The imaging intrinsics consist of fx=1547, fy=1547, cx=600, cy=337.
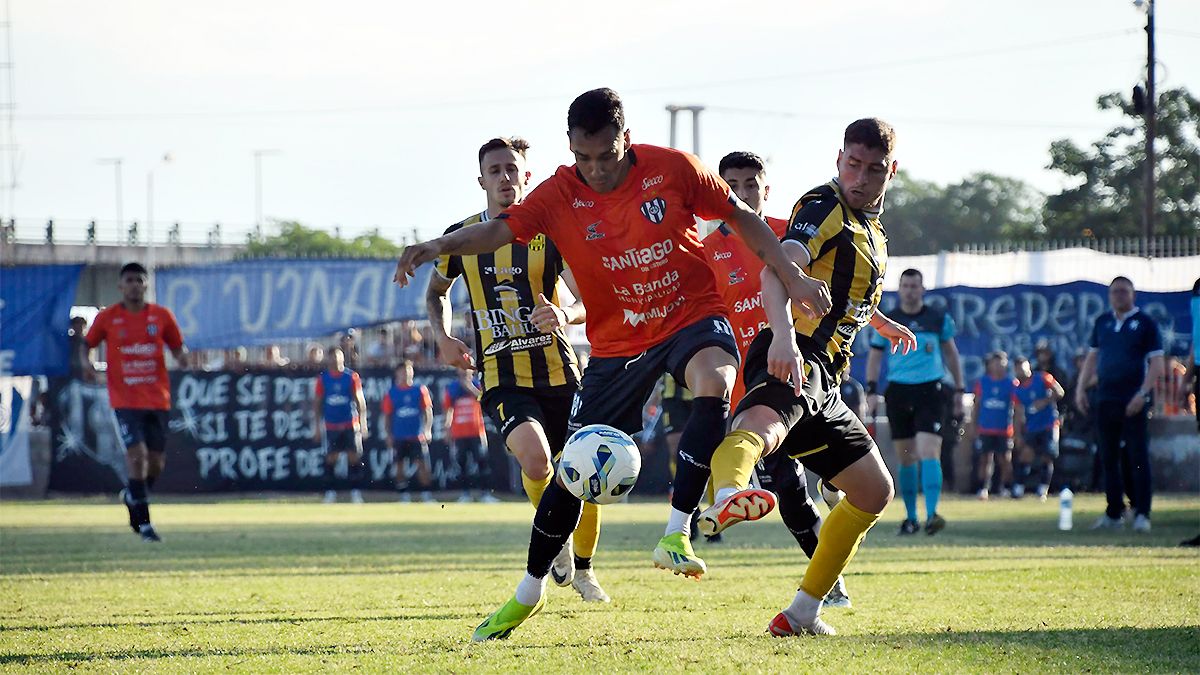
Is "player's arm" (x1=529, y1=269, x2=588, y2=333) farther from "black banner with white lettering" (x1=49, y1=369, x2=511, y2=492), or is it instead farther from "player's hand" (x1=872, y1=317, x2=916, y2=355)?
"black banner with white lettering" (x1=49, y1=369, x2=511, y2=492)

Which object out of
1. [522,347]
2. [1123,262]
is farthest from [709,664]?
[1123,262]

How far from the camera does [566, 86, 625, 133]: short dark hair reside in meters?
6.23

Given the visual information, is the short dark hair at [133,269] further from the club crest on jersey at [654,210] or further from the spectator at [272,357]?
the spectator at [272,357]

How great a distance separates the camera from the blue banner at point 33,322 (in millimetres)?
22938

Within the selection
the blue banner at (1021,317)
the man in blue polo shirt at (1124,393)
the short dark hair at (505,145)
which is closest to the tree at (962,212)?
the blue banner at (1021,317)

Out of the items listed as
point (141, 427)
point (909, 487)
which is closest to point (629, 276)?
point (909, 487)

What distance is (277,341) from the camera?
24.3m

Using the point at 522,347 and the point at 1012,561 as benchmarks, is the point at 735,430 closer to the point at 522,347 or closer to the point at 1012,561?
the point at 522,347

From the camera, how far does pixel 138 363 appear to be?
14242 mm

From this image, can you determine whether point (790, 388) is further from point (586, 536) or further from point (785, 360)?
point (586, 536)

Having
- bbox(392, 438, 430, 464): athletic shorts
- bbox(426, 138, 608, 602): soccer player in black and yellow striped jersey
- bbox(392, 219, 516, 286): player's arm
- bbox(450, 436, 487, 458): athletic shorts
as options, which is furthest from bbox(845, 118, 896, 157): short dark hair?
bbox(450, 436, 487, 458): athletic shorts

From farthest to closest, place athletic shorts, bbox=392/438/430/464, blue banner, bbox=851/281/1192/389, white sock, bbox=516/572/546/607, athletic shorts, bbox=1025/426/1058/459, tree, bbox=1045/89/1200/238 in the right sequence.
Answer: tree, bbox=1045/89/1200/238 < blue banner, bbox=851/281/1192/389 < athletic shorts, bbox=392/438/430/464 < athletic shorts, bbox=1025/426/1058/459 < white sock, bbox=516/572/546/607

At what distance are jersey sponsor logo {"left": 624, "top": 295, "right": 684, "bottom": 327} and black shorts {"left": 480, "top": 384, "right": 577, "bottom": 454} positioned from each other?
5.16 feet

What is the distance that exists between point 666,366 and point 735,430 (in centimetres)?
58
